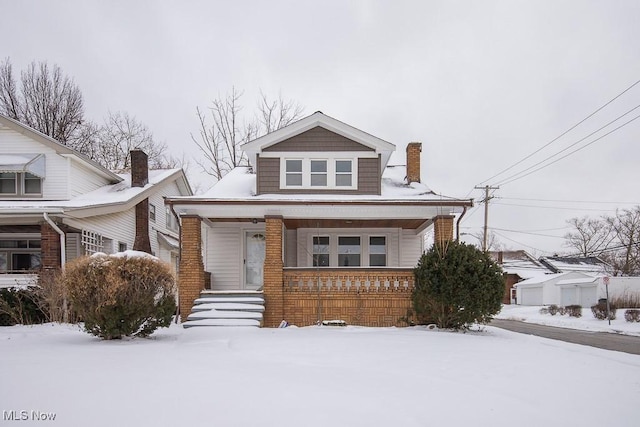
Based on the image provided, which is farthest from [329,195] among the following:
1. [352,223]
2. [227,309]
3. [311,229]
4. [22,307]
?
[22,307]

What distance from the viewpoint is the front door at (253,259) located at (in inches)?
568

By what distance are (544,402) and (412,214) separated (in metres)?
7.96

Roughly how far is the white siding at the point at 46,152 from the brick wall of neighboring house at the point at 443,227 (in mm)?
12977

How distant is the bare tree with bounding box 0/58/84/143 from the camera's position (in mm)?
25688

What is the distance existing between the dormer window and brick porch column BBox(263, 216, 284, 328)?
2.15 meters

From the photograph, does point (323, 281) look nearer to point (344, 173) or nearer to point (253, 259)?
point (253, 259)

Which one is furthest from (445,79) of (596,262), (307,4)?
(596,262)

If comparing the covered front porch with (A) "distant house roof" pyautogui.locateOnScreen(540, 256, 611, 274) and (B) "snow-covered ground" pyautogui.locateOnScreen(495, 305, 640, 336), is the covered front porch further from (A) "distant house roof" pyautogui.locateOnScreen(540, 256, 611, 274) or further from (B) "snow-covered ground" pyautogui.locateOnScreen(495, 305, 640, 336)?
(A) "distant house roof" pyautogui.locateOnScreen(540, 256, 611, 274)

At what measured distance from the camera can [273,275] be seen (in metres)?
11.8

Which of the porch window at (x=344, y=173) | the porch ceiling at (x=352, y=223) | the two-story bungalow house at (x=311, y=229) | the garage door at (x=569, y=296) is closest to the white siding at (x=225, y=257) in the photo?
the two-story bungalow house at (x=311, y=229)

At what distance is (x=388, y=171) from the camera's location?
17219 mm

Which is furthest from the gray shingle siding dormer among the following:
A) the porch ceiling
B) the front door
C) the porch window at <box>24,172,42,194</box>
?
the porch window at <box>24,172,42,194</box>

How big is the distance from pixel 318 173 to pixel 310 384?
9644 mm

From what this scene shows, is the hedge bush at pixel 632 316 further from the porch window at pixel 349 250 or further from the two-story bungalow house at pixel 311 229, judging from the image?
the porch window at pixel 349 250
